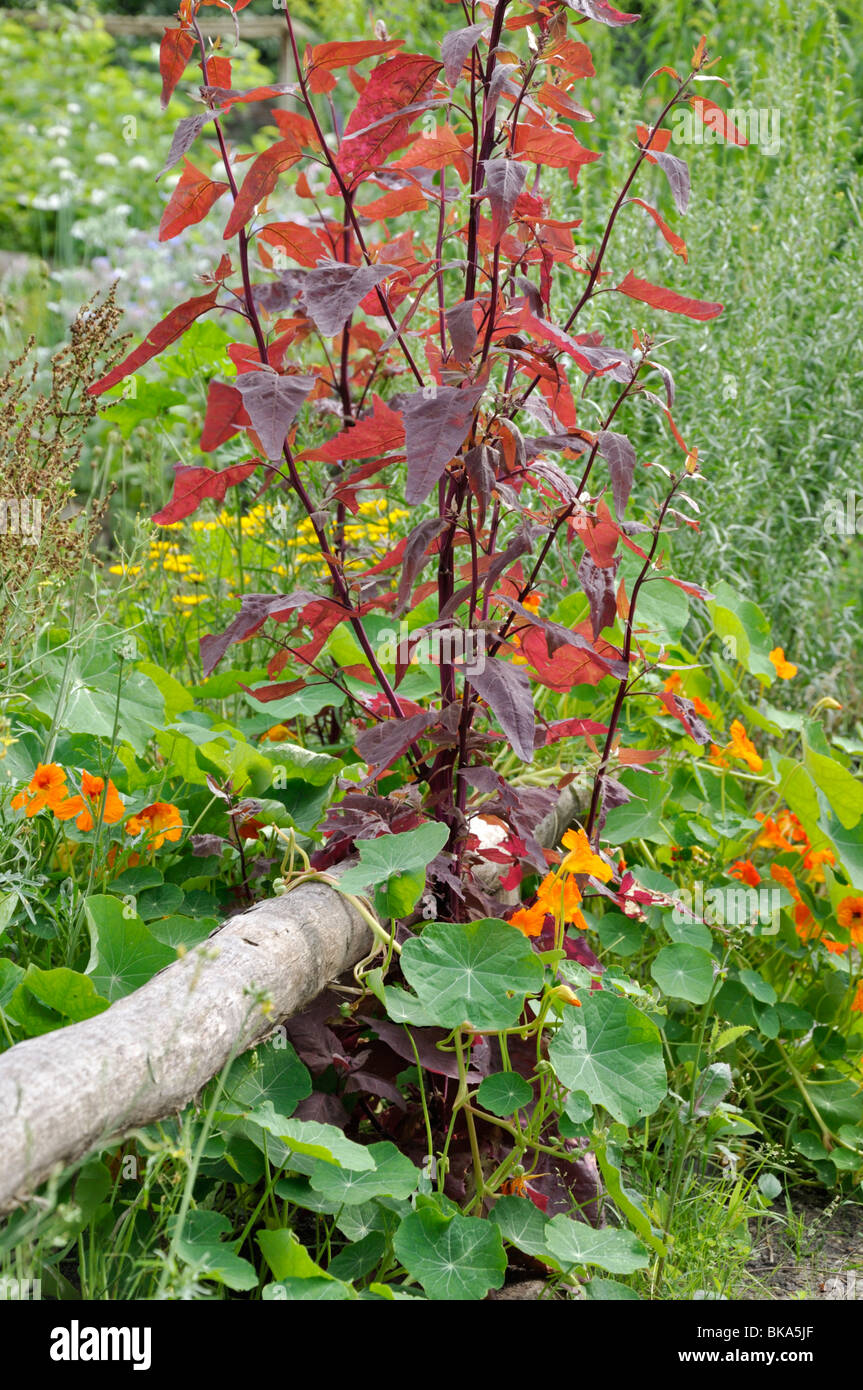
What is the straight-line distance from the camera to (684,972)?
1.83 m

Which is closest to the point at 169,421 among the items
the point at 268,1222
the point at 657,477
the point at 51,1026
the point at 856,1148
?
the point at 657,477

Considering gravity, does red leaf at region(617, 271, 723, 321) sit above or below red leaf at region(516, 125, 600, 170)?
below

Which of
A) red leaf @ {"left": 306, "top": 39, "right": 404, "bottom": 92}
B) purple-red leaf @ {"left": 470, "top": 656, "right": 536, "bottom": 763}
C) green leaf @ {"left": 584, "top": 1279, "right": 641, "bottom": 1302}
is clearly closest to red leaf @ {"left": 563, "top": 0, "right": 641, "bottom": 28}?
red leaf @ {"left": 306, "top": 39, "right": 404, "bottom": 92}

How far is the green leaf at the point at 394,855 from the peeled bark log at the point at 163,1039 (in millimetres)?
110

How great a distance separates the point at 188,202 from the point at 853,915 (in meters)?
1.52

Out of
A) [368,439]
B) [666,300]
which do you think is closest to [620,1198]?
[368,439]

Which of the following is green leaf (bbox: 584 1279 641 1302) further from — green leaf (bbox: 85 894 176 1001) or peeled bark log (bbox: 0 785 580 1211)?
green leaf (bbox: 85 894 176 1001)

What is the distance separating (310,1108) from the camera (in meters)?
1.47

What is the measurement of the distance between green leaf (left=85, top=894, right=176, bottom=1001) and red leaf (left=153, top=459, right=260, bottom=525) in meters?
0.50

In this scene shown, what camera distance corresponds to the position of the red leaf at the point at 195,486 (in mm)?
1463

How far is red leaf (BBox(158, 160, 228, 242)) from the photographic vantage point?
1374mm

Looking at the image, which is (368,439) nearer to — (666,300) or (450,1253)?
(666,300)

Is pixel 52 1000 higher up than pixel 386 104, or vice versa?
pixel 386 104
